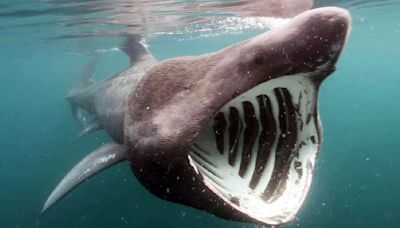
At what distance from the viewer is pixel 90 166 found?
5762 mm

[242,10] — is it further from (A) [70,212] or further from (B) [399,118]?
(B) [399,118]

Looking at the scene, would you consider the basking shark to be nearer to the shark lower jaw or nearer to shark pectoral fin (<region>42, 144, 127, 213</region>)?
the shark lower jaw

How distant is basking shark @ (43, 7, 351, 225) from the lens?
2420 mm

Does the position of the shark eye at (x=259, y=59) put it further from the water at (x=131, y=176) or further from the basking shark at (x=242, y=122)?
the water at (x=131, y=176)

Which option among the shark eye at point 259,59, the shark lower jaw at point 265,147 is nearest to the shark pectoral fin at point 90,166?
the shark lower jaw at point 265,147

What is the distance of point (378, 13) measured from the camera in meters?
20.5

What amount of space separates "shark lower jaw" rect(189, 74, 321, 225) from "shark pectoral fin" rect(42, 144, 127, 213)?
2311mm

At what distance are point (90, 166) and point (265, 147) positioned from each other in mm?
3350

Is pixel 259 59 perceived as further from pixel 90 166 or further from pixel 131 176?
pixel 131 176

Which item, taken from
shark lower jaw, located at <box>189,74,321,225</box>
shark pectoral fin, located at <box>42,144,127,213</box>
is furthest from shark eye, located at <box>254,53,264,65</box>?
shark pectoral fin, located at <box>42,144,127,213</box>

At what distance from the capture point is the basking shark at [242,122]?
7.94 feet

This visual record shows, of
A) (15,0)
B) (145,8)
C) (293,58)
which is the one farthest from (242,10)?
→ (293,58)

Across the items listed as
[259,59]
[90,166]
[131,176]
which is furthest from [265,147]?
[131,176]

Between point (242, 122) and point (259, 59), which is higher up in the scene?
point (259, 59)
